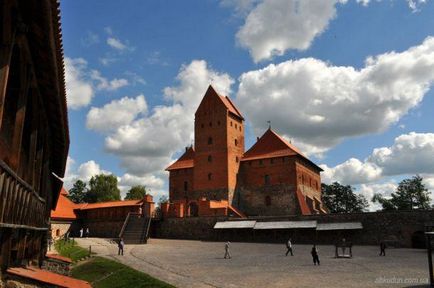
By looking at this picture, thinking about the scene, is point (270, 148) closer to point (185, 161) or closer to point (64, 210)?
point (185, 161)

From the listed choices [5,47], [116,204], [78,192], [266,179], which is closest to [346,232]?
[266,179]

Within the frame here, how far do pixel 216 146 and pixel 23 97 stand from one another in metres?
43.4

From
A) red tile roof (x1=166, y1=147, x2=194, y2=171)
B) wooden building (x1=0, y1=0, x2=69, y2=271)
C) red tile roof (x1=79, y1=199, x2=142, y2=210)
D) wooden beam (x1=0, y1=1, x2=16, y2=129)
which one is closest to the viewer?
wooden beam (x1=0, y1=1, x2=16, y2=129)

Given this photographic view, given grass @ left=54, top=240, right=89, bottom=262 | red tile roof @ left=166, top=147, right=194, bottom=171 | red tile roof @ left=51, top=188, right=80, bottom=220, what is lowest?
grass @ left=54, top=240, right=89, bottom=262

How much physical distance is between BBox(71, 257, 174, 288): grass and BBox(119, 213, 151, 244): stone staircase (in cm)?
1168

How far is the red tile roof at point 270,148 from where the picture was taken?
49406 millimetres

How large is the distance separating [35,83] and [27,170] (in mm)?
2501

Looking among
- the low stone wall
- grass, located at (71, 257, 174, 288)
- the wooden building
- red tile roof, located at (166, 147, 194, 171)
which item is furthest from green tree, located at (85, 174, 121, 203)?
the wooden building

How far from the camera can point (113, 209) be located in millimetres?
47719

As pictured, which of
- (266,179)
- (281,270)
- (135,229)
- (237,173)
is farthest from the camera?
(237,173)

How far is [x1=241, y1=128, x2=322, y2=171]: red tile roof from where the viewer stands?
4941 centimetres

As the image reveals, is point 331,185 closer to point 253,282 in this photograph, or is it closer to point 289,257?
point 289,257

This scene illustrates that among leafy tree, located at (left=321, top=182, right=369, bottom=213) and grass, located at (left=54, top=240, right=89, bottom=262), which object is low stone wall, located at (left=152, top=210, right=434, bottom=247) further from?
leafy tree, located at (left=321, top=182, right=369, bottom=213)

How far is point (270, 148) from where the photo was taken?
51.3 meters
